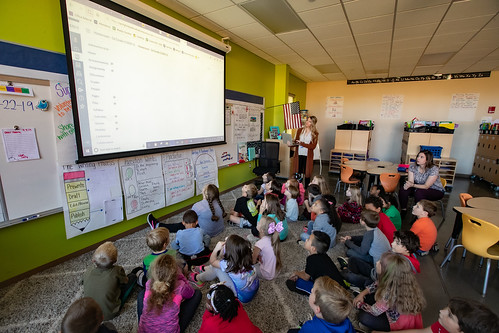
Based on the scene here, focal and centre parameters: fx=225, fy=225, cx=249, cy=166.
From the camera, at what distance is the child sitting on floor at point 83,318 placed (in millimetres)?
962

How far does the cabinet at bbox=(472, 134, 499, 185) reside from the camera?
507 centimetres

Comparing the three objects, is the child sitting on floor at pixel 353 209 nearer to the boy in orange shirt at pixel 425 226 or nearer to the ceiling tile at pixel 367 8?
the boy in orange shirt at pixel 425 226

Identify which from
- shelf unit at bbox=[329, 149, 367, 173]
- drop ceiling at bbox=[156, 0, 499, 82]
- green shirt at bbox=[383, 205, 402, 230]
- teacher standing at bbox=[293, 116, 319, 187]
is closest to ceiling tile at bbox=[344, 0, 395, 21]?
drop ceiling at bbox=[156, 0, 499, 82]

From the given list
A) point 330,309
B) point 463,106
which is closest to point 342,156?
point 463,106

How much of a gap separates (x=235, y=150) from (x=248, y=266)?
2.94 meters

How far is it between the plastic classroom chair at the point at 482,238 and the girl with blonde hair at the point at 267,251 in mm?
1697

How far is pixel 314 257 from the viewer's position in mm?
1790

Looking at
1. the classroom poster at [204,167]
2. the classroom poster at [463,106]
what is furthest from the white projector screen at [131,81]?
the classroom poster at [463,106]

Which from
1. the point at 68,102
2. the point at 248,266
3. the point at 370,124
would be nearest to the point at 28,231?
the point at 68,102

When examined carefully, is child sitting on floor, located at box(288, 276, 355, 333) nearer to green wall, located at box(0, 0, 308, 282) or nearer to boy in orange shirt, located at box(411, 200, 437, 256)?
boy in orange shirt, located at box(411, 200, 437, 256)

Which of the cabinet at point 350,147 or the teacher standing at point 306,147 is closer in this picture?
the teacher standing at point 306,147

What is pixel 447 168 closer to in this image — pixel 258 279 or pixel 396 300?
pixel 396 300

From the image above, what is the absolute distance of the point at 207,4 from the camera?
274 centimetres

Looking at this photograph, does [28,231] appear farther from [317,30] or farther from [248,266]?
[317,30]
